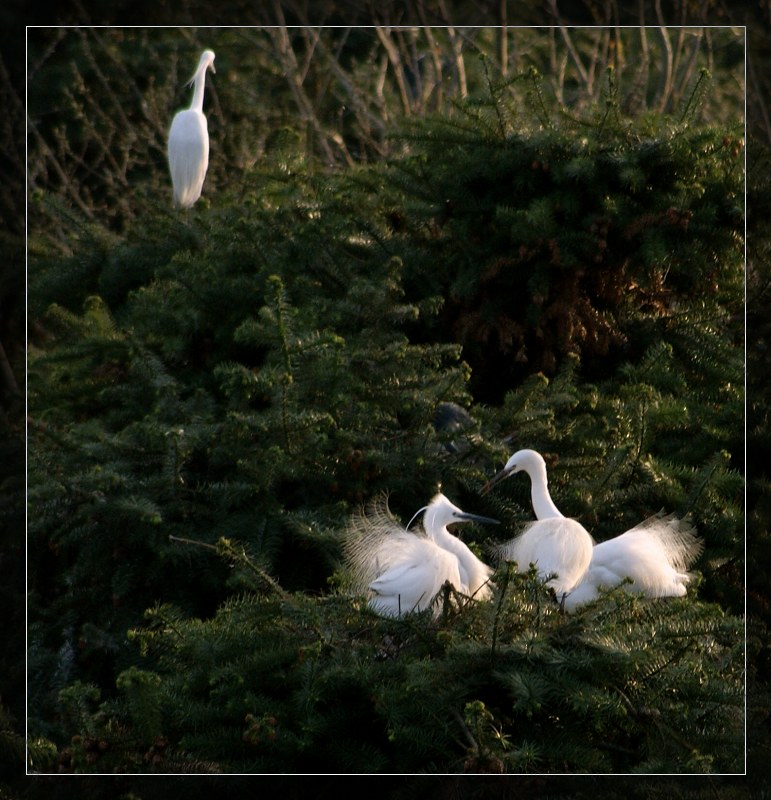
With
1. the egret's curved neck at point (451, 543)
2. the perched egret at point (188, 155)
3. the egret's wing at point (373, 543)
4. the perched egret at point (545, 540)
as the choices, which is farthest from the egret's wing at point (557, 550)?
the perched egret at point (188, 155)

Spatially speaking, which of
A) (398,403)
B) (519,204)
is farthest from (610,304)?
(398,403)

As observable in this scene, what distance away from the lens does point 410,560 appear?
9.45ft

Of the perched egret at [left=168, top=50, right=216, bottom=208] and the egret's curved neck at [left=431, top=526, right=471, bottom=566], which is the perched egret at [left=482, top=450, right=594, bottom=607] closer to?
the egret's curved neck at [left=431, top=526, right=471, bottom=566]

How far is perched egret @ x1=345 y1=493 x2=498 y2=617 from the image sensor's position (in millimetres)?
2770

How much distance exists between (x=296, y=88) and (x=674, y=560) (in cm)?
240

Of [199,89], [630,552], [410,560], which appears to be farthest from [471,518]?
[199,89]

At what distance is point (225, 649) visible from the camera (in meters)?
2.58

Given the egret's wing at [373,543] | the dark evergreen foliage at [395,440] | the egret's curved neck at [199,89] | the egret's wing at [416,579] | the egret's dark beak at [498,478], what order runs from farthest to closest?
the egret's curved neck at [199,89] < the egret's dark beak at [498,478] < the egret's wing at [373,543] < the egret's wing at [416,579] < the dark evergreen foliage at [395,440]

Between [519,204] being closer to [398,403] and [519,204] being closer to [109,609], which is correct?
[398,403]

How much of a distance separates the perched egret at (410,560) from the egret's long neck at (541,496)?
0.11 metres

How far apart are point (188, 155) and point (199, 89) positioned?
0.60 m

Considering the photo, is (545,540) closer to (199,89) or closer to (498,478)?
(498,478)

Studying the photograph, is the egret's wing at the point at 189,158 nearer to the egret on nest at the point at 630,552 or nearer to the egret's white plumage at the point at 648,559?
the egret on nest at the point at 630,552

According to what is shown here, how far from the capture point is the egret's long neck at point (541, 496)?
3133mm
